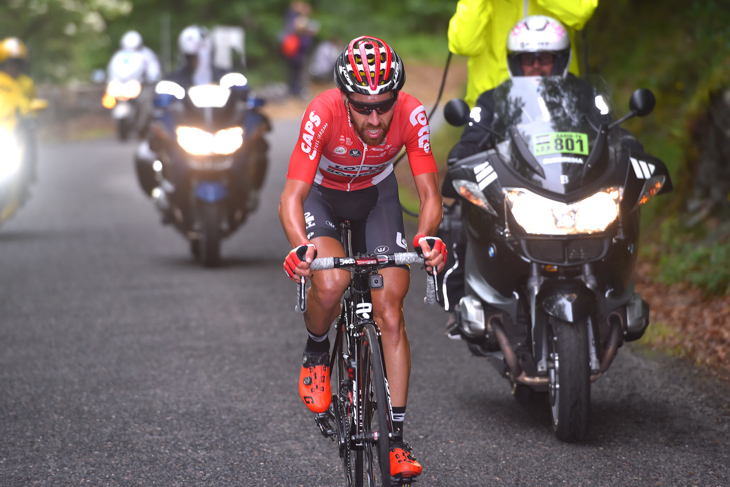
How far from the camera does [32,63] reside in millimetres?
29250

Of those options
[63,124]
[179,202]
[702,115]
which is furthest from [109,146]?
[702,115]

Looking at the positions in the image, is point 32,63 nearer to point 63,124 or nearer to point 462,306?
point 63,124

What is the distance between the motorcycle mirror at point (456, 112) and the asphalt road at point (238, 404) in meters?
1.63

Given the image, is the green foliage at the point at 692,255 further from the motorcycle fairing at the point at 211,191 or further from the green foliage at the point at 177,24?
the green foliage at the point at 177,24

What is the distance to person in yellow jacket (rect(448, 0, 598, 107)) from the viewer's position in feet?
22.7

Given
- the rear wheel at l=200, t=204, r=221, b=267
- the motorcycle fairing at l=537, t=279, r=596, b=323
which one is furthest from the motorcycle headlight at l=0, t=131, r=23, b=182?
the motorcycle fairing at l=537, t=279, r=596, b=323

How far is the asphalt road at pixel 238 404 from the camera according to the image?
5004mm

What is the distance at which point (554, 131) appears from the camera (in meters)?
5.58

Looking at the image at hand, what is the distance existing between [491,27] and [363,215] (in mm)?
2520

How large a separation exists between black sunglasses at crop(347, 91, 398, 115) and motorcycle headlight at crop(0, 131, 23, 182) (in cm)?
952

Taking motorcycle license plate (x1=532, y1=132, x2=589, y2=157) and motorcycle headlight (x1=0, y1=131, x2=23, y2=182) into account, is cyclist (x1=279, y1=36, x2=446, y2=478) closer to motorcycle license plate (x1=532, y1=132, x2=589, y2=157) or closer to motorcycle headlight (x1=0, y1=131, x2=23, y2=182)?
motorcycle license plate (x1=532, y1=132, x2=589, y2=157)

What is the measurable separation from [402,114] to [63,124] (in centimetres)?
2502

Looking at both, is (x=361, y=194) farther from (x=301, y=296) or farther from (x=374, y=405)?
(x=374, y=405)

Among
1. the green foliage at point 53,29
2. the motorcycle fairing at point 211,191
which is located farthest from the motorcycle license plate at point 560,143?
the green foliage at point 53,29
